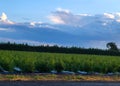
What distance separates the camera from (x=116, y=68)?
30078 mm

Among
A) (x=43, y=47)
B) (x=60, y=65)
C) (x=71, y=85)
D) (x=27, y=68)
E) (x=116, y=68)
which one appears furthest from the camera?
(x=43, y=47)

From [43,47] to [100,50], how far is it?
1271 cm

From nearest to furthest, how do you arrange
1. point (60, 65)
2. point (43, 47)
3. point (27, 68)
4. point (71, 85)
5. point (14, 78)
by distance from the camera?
point (71, 85) < point (14, 78) < point (27, 68) < point (60, 65) < point (43, 47)

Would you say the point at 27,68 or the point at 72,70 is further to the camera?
the point at 72,70

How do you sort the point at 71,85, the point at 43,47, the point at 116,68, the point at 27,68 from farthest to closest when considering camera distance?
the point at 43,47
the point at 116,68
the point at 27,68
the point at 71,85

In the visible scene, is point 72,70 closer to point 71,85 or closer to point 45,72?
point 45,72

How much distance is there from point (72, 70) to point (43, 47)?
2533 inches

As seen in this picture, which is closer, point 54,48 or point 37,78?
point 37,78

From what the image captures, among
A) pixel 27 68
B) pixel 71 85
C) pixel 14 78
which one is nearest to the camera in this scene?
pixel 71 85

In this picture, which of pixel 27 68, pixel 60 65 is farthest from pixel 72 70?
pixel 27 68

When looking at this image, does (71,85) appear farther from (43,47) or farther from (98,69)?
(43,47)

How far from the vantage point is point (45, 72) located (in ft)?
86.8

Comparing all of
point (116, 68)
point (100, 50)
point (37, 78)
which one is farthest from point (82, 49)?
point (37, 78)

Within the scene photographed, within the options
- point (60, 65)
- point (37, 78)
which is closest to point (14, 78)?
point (37, 78)
